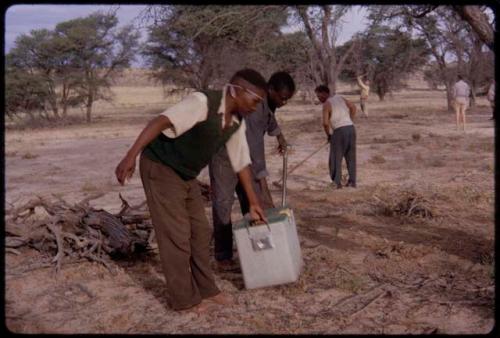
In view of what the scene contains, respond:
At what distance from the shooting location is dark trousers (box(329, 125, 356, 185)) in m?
9.12

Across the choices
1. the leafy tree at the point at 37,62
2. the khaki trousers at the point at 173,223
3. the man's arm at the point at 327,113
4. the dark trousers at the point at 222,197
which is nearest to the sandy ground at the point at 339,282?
the khaki trousers at the point at 173,223

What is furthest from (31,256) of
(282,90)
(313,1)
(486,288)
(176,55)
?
(176,55)

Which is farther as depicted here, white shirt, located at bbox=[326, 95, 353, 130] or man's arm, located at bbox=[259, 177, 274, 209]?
white shirt, located at bbox=[326, 95, 353, 130]

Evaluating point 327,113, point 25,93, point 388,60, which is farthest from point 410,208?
point 388,60

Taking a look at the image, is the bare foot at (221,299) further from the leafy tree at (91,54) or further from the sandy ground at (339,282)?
the leafy tree at (91,54)

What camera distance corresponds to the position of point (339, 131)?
30.0ft

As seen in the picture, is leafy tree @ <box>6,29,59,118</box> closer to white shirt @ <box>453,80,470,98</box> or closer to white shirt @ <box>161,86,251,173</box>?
white shirt @ <box>453,80,470,98</box>

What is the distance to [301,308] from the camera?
4.29m

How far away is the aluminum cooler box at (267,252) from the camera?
14.0ft

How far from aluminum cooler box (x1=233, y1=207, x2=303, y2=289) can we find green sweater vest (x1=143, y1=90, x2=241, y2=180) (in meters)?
0.52

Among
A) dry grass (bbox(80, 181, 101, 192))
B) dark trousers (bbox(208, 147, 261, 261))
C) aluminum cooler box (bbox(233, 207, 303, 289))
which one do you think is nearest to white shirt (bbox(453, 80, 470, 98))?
dry grass (bbox(80, 181, 101, 192))

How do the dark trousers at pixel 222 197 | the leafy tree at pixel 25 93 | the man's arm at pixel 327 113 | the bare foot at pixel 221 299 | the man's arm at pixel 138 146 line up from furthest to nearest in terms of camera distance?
1. the leafy tree at pixel 25 93
2. the man's arm at pixel 327 113
3. the dark trousers at pixel 222 197
4. the bare foot at pixel 221 299
5. the man's arm at pixel 138 146

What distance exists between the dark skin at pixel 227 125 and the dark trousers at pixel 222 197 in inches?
31.5

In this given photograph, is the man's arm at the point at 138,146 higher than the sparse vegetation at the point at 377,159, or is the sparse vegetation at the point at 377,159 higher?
the man's arm at the point at 138,146
